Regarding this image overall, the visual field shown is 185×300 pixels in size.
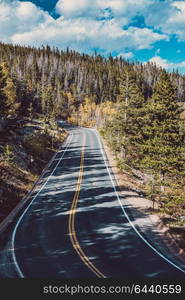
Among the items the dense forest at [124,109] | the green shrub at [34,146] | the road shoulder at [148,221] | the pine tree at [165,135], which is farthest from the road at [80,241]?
the green shrub at [34,146]

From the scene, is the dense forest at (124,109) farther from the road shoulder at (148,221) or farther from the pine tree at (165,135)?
the road shoulder at (148,221)

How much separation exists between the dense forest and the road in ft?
15.5

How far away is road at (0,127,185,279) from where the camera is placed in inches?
476

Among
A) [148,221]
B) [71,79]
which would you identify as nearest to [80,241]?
[148,221]

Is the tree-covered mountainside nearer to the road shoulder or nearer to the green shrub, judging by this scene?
the green shrub

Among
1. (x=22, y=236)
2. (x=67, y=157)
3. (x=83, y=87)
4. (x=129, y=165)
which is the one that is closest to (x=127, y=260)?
(x=22, y=236)

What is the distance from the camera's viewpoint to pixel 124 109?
3675 centimetres

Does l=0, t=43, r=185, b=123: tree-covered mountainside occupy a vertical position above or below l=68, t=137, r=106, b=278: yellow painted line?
above

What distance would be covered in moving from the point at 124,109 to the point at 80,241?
77.4ft

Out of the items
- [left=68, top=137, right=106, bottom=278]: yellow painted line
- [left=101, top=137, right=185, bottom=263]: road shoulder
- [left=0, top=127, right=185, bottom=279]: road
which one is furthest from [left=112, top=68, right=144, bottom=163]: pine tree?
[left=68, top=137, right=106, bottom=278]: yellow painted line

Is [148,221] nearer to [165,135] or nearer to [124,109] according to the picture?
[165,135]

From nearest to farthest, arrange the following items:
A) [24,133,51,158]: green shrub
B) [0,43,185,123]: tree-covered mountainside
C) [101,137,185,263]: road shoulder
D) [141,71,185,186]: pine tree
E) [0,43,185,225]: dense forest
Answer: [101,137,185,263]: road shoulder < [141,71,185,186]: pine tree < [0,43,185,225]: dense forest < [24,133,51,158]: green shrub < [0,43,185,123]: tree-covered mountainside

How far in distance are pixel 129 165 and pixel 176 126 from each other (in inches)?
597

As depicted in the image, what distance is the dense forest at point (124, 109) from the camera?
83.4 ft
